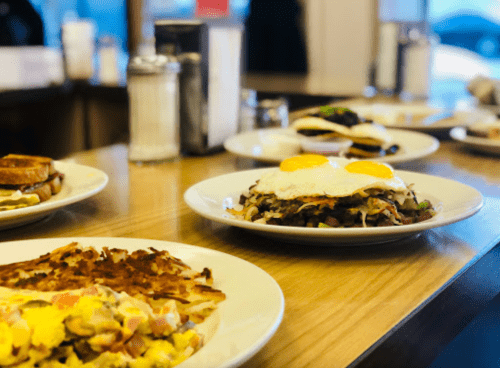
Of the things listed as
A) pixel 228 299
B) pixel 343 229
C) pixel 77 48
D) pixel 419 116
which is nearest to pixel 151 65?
pixel 343 229

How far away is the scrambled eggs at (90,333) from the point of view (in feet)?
1.74

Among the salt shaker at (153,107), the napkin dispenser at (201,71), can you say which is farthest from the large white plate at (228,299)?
the napkin dispenser at (201,71)

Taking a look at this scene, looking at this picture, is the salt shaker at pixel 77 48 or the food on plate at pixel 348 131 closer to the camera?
the food on plate at pixel 348 131

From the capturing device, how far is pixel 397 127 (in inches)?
86.9

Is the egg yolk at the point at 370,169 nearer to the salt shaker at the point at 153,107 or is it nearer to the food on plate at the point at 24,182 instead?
the food on plate at the point at 24,182

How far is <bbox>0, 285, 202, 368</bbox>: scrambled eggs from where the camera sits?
530mm

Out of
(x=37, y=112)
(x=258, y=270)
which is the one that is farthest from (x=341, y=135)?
(x=37, y=112)

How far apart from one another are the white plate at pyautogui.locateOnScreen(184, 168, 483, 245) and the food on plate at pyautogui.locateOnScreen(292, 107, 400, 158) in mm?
332

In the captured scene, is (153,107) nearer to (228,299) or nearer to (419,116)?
(228,299)

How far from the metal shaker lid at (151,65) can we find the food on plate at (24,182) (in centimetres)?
55

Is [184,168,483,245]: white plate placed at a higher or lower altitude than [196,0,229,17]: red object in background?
lower

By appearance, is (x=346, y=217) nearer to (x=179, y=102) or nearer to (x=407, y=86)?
(x=179, y=102)

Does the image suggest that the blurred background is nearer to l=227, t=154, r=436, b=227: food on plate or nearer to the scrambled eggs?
l=227, t=154, r=436, b=227: food on plate

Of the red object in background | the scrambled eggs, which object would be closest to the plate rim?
the red object in background
